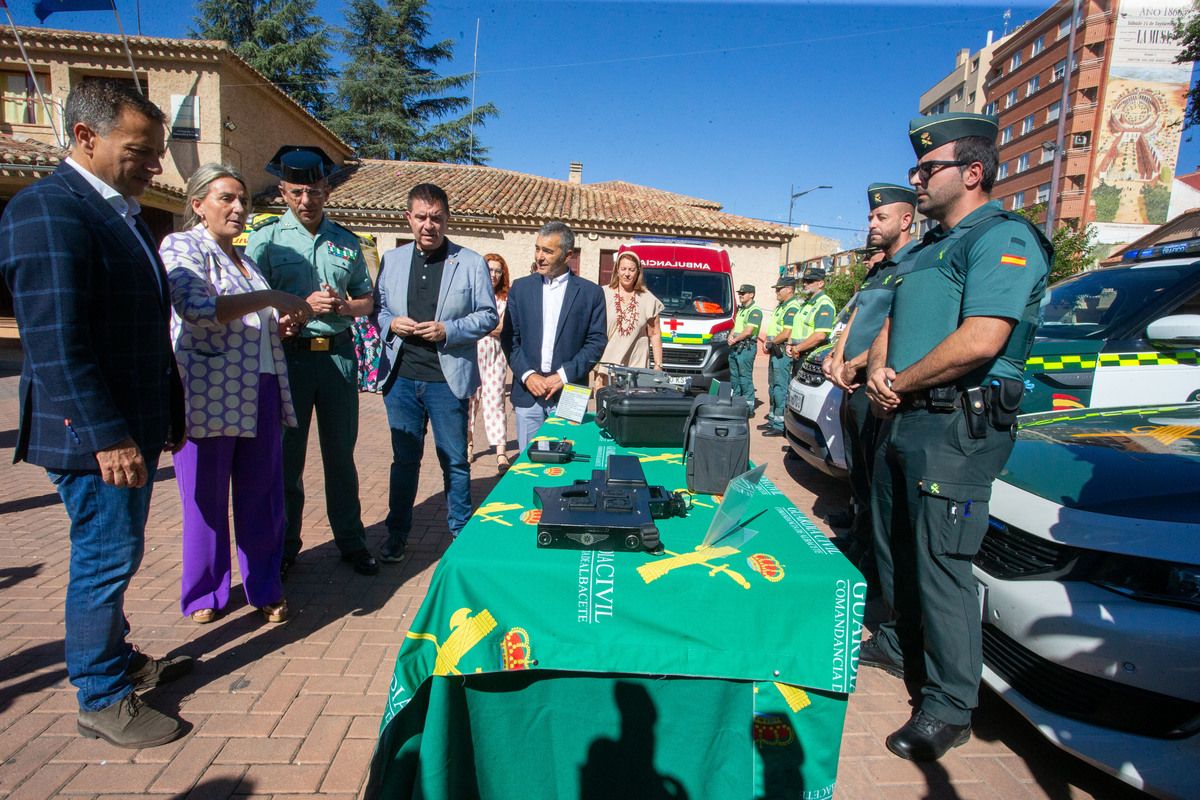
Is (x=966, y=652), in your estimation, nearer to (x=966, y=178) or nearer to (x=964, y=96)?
(x=966, y=178)

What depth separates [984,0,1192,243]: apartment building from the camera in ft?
120

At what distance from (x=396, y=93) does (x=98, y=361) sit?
29.7 metres

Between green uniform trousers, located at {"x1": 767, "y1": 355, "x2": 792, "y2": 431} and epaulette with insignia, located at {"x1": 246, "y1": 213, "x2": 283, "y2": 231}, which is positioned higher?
epaulette with insignia, located at {"x1": 246, "y1": 213, "x2": 283, "y2": 231}

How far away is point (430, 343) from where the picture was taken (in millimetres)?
3408

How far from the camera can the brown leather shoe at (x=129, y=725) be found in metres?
2.05

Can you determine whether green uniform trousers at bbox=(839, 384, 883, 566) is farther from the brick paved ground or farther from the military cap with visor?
the military cap with visor

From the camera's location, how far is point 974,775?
2.11 m

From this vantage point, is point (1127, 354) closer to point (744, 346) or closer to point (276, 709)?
point (276, 709)

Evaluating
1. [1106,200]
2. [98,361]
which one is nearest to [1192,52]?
[98,361]

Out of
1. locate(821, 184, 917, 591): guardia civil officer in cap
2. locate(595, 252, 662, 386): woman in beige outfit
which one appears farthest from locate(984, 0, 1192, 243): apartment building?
locate(821, 184, 917, 591): guardia civil officer in cap

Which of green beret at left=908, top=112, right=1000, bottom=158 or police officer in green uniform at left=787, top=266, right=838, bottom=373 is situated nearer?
green beret at left=908, top=112, right=1000, bottom=158

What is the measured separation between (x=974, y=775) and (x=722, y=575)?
4.67 ft

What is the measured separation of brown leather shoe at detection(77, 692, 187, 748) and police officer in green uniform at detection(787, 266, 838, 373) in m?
5.92

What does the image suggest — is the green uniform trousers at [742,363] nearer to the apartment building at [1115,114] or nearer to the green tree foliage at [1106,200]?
the apartment building at [1115,114]
